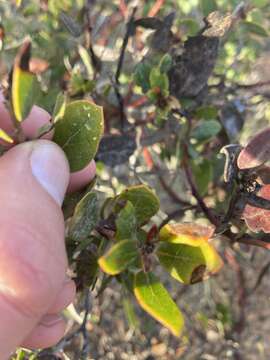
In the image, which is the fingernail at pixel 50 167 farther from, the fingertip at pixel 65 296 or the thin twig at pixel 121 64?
the thin twig at pixel 121 64

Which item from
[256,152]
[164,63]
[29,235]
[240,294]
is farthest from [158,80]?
[240,294]

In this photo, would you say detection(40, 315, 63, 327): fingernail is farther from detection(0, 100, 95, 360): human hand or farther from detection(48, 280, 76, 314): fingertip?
detection(0, 100, 95, 360): human hand

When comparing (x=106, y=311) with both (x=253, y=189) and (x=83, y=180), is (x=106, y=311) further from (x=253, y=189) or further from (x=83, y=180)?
(x=253, y=189)

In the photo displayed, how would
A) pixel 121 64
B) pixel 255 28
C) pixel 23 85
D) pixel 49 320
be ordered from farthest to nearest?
pixel 255 28, pixel 121 64, pixel 49 320, pixel 23 85

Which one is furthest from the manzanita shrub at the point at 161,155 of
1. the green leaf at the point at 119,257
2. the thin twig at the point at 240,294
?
the thin twig at the point at 240,294

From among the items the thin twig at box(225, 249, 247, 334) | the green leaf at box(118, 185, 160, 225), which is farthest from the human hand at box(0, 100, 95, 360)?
the thin twig at box(225, 249, 247, 334)

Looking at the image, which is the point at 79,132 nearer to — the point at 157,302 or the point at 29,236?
the point at 29,236

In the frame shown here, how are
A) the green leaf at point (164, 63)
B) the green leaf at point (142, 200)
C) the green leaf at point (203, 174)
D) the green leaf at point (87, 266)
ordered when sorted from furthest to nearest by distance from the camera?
1. the green leaf at point (203, 174)
2. the green leaf at point (164, 63)
3. the green leaf at point (87, 266)
4. the green leaf at point (142, 200)
